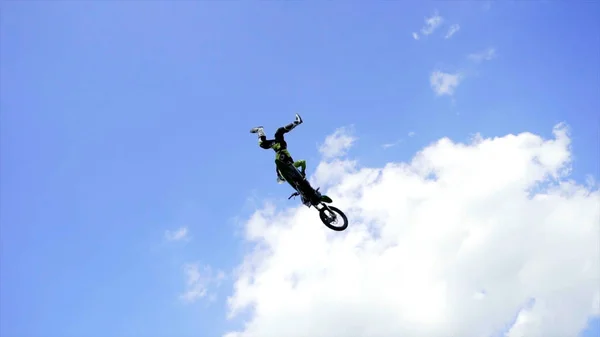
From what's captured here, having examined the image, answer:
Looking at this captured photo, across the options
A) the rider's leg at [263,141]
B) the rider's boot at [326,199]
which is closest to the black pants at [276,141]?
the rider's leg at [263,141]

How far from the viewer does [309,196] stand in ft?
62.3

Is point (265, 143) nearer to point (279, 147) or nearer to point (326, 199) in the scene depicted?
point (279, 147)

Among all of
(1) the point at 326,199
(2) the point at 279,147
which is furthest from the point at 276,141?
(1) the point at 326,199

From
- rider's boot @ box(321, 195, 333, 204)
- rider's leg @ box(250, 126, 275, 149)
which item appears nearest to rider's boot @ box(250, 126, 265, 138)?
rider's leg @ box(250, 126, 275, 149)

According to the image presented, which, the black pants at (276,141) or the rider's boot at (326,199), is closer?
the black pants at (276,141)

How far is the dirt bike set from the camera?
18.6 meters

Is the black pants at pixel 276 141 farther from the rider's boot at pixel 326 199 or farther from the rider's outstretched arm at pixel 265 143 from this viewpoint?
the rider's boot at pixel 326 199

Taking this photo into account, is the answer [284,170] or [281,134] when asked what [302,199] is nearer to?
[284,170]

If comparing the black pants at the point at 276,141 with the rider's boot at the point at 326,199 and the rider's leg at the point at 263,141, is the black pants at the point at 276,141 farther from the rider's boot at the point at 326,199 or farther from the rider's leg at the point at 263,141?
the rider's boot at the point at 326,199

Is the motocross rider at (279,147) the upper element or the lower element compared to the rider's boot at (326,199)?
upper

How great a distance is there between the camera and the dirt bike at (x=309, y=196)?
1859 cm

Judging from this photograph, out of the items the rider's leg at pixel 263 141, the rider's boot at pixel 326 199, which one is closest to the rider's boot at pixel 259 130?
the rider's leg at pixel 263 141

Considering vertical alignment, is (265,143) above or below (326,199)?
above

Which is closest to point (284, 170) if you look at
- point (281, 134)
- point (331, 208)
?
point (281, 134)
